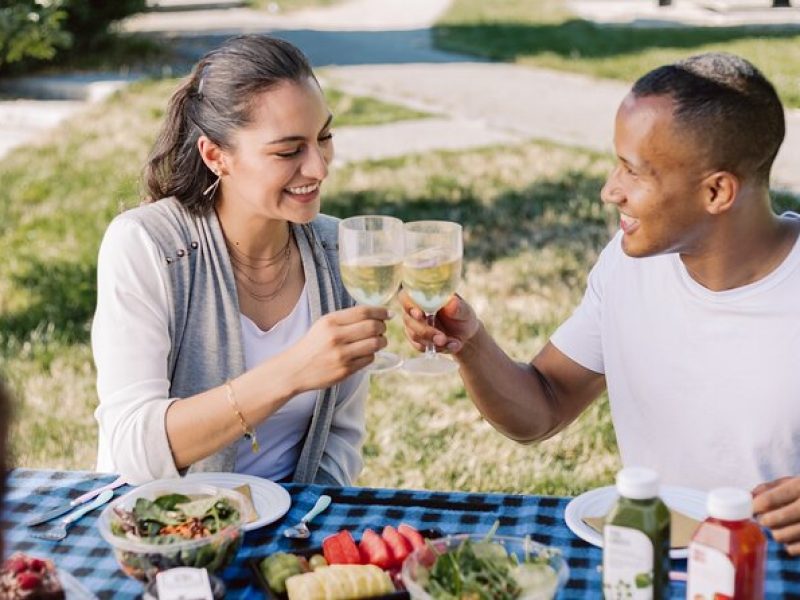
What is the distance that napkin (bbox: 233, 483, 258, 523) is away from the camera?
261 cm

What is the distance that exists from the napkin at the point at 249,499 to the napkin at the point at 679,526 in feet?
2.16

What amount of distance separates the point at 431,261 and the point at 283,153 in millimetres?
655

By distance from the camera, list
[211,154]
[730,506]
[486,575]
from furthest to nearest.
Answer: [211,154] < [486,575] < [730,506]

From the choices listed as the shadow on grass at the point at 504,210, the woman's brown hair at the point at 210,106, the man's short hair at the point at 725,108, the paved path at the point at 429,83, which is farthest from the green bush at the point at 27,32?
the man's short hair at the point at 725,108

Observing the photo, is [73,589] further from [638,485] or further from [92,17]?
[92,17]

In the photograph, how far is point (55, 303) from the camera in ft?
22.8

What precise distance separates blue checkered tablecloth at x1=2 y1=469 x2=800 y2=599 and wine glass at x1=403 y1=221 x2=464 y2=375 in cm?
43

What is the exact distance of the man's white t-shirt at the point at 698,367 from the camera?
2.93 meters

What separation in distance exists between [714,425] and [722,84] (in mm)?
790

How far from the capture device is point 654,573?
1.98m

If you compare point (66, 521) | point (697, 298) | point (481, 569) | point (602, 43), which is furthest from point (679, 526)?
point (602, 43)

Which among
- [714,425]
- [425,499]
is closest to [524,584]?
[425,499]

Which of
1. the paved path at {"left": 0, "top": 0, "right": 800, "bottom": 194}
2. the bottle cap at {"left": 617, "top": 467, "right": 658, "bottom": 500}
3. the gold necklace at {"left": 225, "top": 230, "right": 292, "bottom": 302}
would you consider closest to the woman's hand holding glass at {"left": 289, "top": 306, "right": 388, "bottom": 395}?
the gold necklace at {"left": 225, "top": 230, "right": 292, "bottom": 302}

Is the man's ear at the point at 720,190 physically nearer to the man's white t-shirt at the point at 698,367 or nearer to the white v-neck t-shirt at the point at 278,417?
the man's white t-shirt at the point at 698,367
